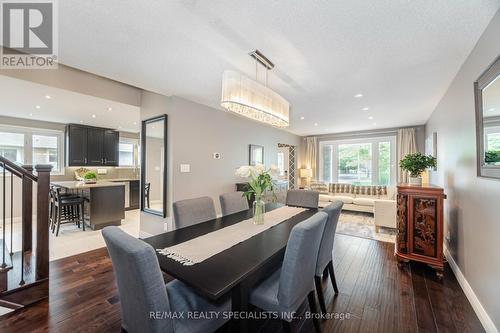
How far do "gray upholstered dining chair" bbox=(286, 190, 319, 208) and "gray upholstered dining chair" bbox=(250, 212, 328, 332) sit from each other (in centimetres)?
169

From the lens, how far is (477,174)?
1.91 meters

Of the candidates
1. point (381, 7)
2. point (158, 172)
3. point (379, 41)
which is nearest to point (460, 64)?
point (379, 41)

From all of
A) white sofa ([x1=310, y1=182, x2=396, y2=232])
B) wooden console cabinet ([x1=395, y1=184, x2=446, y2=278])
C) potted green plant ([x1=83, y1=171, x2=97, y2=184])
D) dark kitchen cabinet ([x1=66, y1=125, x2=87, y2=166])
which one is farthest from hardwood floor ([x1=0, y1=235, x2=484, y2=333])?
dark kitchen cabinet ([x1=66, y1=125, x2=87, y2=166])

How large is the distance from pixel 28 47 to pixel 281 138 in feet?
18.2

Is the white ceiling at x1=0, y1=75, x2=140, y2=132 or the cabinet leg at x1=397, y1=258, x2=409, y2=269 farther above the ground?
the white ceiling at x1=0, y1=75, x2=140, y2=132

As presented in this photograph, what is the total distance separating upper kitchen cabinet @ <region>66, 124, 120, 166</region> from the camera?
5551 millimetres

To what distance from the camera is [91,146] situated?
587cm

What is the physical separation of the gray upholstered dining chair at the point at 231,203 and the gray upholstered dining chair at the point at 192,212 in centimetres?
24

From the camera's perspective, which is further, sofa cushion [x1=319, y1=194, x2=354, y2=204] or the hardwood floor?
sofa cushion [x1=319, y1=194, x2=354, y2=204]

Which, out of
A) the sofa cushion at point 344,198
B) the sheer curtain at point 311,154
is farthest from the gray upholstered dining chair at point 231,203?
the sheer curtain at point 311,154

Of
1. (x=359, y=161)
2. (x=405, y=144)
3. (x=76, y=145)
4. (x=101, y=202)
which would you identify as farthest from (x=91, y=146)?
(x=405, y=144)

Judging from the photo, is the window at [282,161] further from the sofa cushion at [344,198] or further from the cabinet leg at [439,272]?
the cabinet leg at [439,272]

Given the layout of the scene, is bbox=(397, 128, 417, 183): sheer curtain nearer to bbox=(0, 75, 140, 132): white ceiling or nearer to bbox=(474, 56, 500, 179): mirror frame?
bbox=(474, 56, 500, 179): mirror frame

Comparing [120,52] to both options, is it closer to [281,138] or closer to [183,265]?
[183,265]
